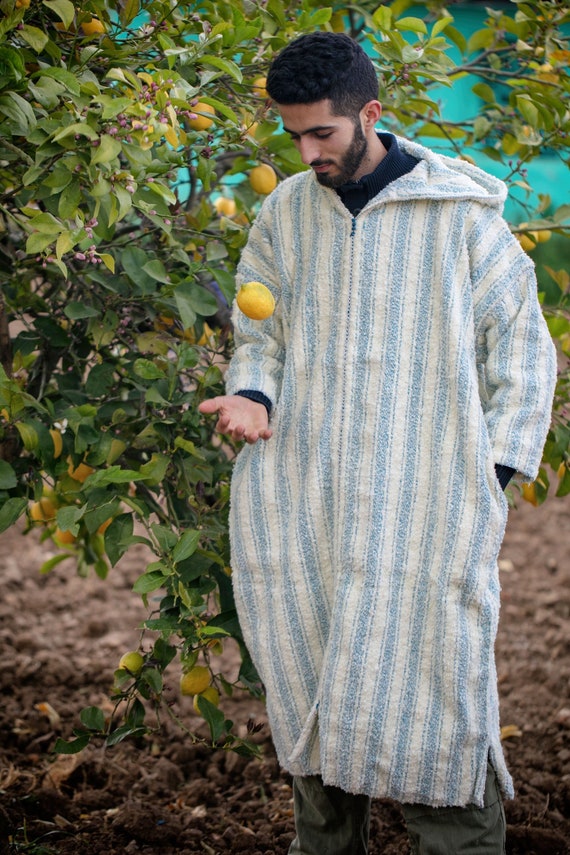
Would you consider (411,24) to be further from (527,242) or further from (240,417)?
(240,417)

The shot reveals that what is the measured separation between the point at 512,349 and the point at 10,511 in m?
0.92

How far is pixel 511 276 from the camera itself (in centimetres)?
164

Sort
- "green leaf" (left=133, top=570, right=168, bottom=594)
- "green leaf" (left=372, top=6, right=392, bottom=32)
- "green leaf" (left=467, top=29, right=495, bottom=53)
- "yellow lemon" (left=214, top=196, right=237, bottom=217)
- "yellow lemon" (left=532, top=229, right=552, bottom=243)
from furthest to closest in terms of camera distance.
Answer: "yellow lemon" (left=214, top=196, right=237, bottom=217), "green leaf" (left=467, top=29, right=495, bottom=53), "yellow lemon" (left=532, top=229, right=552, bottom=243), "green leaf" (left=372, top=6, right=392, bottom=32), "green leaf" (left=133, top=570, right=168, bottom=594)

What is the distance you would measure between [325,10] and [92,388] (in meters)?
0.85

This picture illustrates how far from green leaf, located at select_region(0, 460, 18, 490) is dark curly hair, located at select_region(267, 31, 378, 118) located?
815mm

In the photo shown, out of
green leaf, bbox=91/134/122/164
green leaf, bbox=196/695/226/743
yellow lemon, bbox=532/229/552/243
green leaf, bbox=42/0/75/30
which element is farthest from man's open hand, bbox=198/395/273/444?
yellow lemon, bbox=532/229/552/243

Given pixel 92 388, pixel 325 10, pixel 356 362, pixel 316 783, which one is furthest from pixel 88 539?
pixel 325 10

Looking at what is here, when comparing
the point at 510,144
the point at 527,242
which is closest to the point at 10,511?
the point at 527,242

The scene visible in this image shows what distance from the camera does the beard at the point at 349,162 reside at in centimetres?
165

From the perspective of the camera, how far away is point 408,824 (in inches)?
67.9

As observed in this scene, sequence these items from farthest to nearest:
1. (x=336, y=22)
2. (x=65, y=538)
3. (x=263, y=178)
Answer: (x=65, y=538), (x=336, y=22), (x=263, y=178)

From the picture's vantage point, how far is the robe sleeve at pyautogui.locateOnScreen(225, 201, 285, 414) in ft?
6.00

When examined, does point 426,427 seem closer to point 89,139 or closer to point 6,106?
point 89,139

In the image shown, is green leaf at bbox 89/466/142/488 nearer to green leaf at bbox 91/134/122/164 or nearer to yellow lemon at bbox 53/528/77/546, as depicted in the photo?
green leaf at bbox 91/134/122/164
